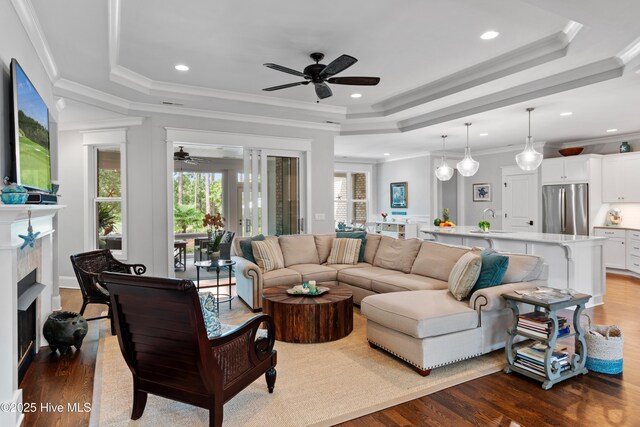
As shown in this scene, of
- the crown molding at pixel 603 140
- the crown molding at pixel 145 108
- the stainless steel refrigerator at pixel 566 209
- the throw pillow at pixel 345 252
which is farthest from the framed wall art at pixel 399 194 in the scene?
the throw pillow at pixel 345 252

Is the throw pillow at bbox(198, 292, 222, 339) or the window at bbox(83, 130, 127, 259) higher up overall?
the window at bbox(83, 130, 127, 259)

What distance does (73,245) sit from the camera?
615 centimetres

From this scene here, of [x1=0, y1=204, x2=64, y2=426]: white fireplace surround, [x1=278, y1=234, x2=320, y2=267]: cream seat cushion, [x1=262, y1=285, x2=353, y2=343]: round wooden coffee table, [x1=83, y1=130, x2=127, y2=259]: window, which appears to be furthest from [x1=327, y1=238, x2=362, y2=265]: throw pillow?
[x1=0, y1=204, x2=64, y2=426]: white fireplace surround

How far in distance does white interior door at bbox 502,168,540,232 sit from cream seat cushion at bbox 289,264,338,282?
553cm

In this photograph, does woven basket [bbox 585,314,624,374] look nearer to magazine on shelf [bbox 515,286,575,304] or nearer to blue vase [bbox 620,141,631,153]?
magazine on shelf [bbox 515,286,575,304]

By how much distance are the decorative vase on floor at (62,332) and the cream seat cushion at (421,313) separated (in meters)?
2.52

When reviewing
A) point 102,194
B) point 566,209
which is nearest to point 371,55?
point 102,194

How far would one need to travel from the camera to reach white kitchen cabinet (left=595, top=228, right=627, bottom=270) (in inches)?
271

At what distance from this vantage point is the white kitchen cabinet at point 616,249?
6.88 meters

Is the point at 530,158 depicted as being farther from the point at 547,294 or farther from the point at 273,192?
the point at 273,192

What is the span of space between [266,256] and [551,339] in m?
3.16

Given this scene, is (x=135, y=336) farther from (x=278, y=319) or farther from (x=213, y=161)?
(x=213, y=161)

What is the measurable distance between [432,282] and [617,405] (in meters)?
1.81

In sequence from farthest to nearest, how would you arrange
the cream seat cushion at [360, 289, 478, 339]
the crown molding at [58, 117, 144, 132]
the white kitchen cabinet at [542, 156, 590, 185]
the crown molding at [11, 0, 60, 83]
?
1. the white kitchen cabinet at [542, 156, 590, 185]
2. the crown molding at [58, 117, 144, 132]
3. the cream seat cushion at [360, 289, 478, 339]
4. the crown molding at [11, 0, 60, 83]
